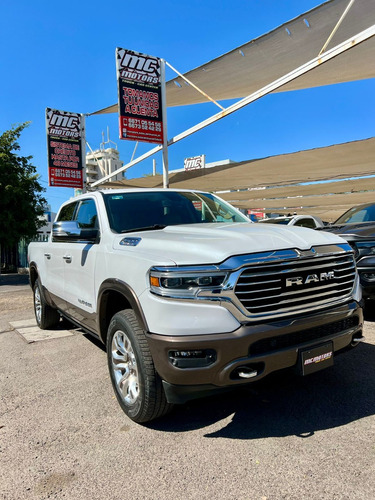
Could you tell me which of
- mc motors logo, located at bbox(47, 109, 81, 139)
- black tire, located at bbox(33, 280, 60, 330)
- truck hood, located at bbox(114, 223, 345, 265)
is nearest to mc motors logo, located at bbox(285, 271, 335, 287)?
truck hood, located at bbox(114, 223, 345, 265)

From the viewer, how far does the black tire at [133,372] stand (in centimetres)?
246

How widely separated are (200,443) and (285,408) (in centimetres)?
79

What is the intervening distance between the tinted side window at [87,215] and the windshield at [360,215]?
180 inches

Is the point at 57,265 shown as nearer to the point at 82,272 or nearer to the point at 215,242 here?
the point at 82,272

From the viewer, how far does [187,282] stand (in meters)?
2.30

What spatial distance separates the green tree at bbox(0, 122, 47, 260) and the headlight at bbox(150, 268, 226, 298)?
1433cm

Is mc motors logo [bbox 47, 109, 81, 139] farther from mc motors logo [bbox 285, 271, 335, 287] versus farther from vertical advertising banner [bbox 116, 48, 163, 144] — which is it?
mc motors logo [bbox 285, 271, 335, 287]

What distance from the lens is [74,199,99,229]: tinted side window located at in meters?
3.80

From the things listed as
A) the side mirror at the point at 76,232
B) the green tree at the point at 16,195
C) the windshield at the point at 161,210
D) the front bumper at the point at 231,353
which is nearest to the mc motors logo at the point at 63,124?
the green tree at the point at 16,195

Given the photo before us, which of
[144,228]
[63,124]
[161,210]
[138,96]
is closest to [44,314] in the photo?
[161,210]

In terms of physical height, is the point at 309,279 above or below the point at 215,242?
below

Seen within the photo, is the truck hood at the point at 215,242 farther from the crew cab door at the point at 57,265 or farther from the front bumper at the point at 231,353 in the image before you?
the crew cab door at the point at 57,265

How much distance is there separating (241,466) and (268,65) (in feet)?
29.5

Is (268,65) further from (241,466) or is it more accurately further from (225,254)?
(241,466)
